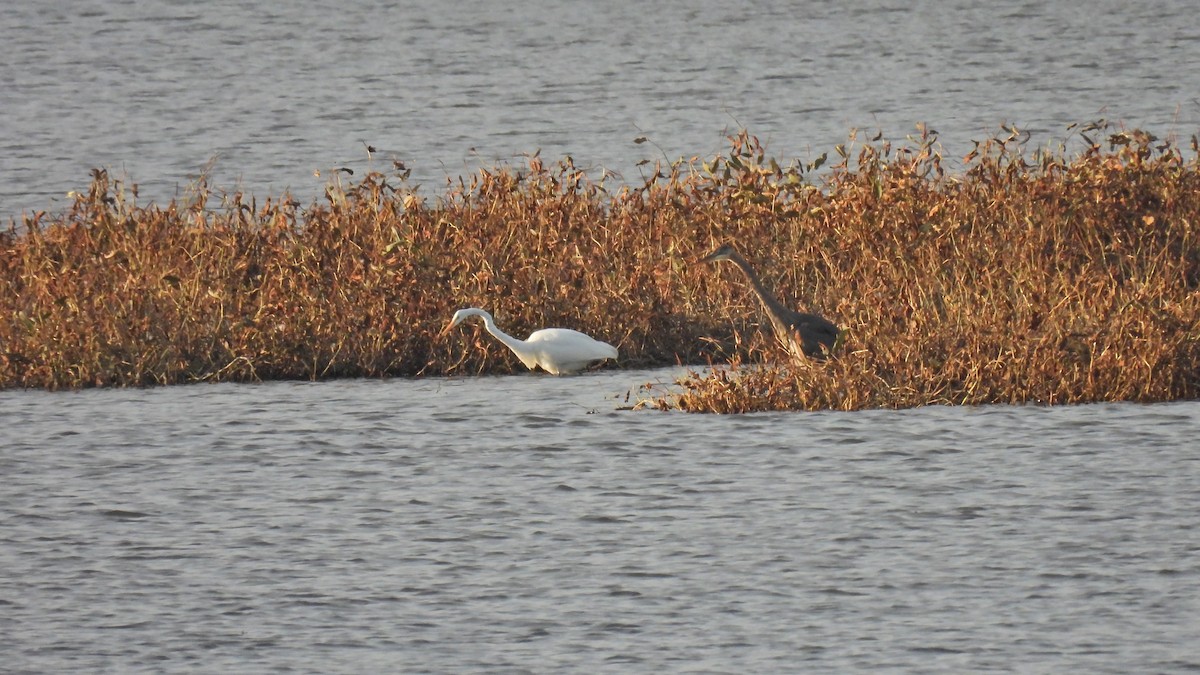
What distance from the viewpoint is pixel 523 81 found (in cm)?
3834

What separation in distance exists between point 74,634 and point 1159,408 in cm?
588

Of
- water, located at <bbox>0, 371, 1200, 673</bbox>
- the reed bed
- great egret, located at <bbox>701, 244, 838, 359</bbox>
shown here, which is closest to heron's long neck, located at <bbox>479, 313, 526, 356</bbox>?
water, located at <bbox>0, 371, 1200, 673</bbox>

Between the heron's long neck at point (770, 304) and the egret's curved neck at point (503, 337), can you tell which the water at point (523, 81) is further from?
the heron's long neck at point (770, 304)

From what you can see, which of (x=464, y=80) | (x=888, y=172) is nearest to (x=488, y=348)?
(x=888, y=172)

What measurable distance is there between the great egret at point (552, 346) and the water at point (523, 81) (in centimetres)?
782

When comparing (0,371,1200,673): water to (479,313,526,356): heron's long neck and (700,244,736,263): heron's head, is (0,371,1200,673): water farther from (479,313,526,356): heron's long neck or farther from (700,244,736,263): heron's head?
(700,244,736,263): heron's head

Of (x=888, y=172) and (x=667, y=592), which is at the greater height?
(x=888, y=172)

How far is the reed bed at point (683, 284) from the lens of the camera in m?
11.8

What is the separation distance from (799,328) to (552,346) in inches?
59.3

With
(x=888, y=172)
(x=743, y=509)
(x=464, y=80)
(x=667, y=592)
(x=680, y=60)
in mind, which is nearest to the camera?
(x=667, y=592)

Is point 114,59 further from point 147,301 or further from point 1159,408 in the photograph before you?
point 1159,408

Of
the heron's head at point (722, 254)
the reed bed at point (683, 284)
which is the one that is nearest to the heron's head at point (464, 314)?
the reed bed at point (683, 284)

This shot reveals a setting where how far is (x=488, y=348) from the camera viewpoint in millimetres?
13352

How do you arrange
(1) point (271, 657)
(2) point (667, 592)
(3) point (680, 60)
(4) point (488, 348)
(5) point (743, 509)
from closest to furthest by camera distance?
(1) point (271, 657) → (2) point (667, 592) → (5) point (743, 509) → (4) point (488, 348) → (3) point (680, 60)
